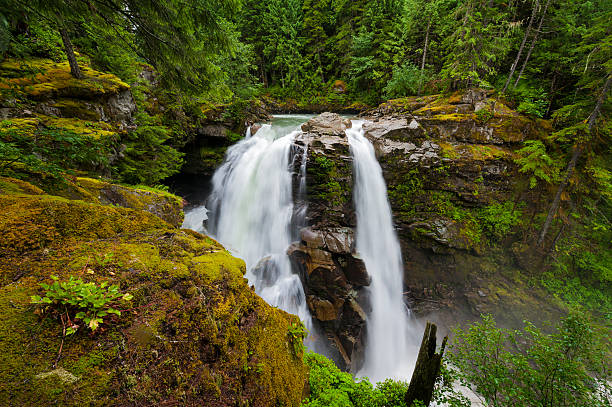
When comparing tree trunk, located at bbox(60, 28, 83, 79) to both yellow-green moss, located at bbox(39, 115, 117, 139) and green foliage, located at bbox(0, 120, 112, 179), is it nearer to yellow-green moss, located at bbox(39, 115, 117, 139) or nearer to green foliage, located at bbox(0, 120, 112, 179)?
yellow-green moss, located at bbox(39, 115, 117, 139)

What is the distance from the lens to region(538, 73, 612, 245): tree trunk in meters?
8.27

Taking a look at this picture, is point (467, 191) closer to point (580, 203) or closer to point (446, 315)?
point (580, 203)

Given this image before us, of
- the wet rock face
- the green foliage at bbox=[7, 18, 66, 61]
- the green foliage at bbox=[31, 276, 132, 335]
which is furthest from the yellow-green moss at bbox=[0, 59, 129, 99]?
the wet rock face

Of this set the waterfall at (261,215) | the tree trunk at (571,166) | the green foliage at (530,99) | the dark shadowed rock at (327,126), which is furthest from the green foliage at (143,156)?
the tree trunk at (571,166)

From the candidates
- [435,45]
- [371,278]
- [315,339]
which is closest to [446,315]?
[371,278]

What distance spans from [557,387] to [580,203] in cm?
1130

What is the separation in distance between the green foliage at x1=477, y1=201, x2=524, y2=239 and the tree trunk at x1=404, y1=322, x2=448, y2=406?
363 inches

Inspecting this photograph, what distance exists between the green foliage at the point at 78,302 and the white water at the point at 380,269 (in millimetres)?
9157

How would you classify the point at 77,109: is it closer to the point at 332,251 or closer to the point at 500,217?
the point at 332,251

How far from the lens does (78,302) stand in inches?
50.2

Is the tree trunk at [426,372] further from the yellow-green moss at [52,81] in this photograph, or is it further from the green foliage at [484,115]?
the green foliage at [484,115]

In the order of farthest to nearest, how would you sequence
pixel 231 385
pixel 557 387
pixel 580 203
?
pixel 580 203, pixel 557 387, pixel 231 385

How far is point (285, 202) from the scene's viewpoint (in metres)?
9.53

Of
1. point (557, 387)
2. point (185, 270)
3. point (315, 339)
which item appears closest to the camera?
point (185, 270)
